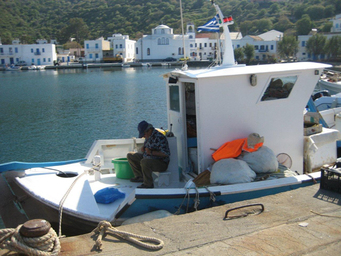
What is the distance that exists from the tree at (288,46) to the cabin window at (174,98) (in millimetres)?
76678

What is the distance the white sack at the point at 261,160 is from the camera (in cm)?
612

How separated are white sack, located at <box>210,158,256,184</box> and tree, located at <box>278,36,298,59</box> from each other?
7785cm

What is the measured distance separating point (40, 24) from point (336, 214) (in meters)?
178

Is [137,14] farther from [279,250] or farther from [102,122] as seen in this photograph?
[279,250]

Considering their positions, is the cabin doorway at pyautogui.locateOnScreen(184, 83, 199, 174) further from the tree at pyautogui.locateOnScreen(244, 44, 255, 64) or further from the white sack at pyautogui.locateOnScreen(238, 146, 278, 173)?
the tree at pyautogui.locateOnScreen(244, 44, 255, 64)

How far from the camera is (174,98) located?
285 inches

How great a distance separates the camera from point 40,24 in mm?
164375

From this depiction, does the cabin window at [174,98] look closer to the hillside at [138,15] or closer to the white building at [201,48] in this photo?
the white building at [201,48]

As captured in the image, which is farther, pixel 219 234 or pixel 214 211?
pixel 214 211

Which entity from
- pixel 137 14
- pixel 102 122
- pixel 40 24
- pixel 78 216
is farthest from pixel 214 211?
pixel 40 24

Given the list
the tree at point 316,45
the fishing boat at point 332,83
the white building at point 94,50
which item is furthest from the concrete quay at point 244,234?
the white building at point 94,50

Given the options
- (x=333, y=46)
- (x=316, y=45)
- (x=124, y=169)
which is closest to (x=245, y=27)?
(x=316, y=45)

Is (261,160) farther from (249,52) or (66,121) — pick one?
(249,52)

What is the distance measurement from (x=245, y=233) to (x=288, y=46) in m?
80.1
